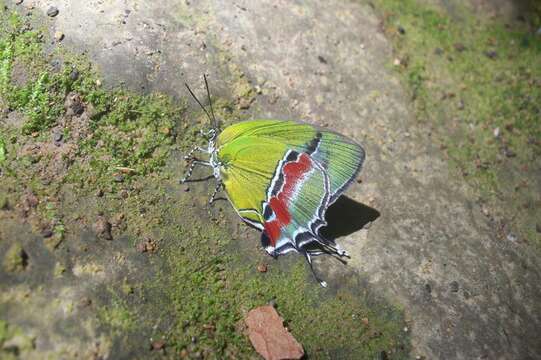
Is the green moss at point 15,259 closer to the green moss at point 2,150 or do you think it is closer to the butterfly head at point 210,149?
the green moss at point 2,150

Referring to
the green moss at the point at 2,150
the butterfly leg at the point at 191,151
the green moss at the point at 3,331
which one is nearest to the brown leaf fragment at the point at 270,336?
the butterfly leg at the point at 191,151

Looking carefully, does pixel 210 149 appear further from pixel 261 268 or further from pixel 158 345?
pixel 158 345

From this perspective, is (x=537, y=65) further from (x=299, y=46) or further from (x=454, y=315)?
(x=454, y=315)

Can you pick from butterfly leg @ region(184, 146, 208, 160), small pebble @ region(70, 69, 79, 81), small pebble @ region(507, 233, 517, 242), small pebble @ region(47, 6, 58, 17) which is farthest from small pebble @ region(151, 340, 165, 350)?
small pebble @ region(507, 233, 517, 242)

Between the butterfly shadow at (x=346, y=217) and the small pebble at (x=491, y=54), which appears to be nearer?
the butterfly shadow at (x=346, y=217)

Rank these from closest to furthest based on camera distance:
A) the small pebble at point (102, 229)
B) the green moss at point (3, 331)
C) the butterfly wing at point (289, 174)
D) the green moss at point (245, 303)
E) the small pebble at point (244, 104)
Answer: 1. the green moss at point (3, 331)
2. the green moss at point (245, 303)
3. the small pebble at point (102, 229)
4. the butterfly wing at point (289, 174)
5. the small pebble at point (244, 104)

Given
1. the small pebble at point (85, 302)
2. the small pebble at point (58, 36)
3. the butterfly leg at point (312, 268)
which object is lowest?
the small pebble at point (85, 302)

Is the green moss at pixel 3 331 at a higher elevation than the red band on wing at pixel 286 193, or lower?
lower

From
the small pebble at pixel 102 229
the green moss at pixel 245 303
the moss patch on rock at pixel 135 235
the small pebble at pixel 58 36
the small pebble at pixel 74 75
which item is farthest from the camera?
the small pebble at pixel 58 36
